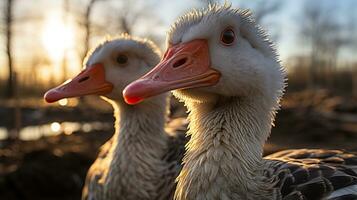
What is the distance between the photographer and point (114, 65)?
3.88m

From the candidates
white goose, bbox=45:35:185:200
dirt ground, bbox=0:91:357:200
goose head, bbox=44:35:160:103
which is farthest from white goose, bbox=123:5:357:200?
dirt ground, bbox=0:91:357:200

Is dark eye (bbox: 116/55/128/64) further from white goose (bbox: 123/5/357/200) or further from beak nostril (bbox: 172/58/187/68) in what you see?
beak nostril (bbox: 172/58/187/68)

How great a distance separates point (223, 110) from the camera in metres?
2.51

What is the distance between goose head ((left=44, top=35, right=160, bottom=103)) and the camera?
12.3ft

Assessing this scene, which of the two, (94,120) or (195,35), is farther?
(94,120)

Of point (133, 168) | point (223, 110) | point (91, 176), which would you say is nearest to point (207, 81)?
point (223, 110)

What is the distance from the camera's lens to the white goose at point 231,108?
7.61 feet

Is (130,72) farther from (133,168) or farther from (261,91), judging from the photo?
(261,91)

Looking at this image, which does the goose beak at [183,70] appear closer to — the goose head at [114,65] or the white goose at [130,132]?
the white goose at [130,132]

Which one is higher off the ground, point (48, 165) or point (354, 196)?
point (354, 196)

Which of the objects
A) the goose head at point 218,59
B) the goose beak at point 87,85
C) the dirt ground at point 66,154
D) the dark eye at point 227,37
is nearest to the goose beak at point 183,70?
the goose head at point 218,59

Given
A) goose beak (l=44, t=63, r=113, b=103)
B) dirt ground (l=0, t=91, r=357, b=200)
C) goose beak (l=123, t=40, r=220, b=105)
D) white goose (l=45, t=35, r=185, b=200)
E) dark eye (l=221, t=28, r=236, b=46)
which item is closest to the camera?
goose beak (l=123, t=40, r=220, b=105)

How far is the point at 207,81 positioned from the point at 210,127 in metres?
0.28

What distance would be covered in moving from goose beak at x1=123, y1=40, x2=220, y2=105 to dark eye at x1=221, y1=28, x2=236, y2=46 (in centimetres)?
11
